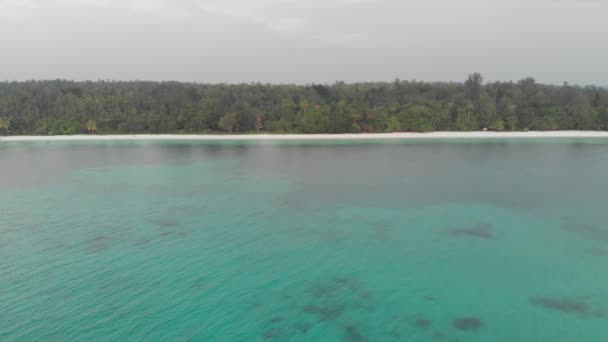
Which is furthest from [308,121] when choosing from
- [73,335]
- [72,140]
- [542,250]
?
[73,335]

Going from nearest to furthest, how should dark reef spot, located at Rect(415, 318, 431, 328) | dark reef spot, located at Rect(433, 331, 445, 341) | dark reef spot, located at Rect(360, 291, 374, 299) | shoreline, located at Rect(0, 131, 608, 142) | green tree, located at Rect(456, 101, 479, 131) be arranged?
1. dark reef spot, located at Rect(433, 331, 445, 341)
2. dark reef spot, located at Rect(415, 318, 431, 328)
3. dark reef spot, located at Rect(360, 291, 374, 299)
4. shoreline, located at Rect(0, 131, 608, 142)
5. green tree, located at Rect(456, 101, 479, 131)

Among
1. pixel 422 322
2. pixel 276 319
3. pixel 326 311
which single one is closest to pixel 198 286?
pixel 276 319

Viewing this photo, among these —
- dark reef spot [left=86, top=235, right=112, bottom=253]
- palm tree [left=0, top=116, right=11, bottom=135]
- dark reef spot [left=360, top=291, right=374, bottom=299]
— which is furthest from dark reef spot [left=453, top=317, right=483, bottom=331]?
palm tree [left=0, top=116, right=11, bottom=135]

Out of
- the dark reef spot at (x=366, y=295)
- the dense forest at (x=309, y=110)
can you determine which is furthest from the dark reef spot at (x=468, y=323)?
the dense forest at (x=309, y=110)

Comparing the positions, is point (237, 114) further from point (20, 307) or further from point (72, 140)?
point (20, 307)

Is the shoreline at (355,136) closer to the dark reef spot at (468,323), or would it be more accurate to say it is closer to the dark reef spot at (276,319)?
the dark reef spot at (468,323)

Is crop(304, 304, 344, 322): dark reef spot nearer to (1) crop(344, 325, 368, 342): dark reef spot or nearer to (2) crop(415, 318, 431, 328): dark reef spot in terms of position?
(1) crop(344, 325, 368, 342): dark reef spot
